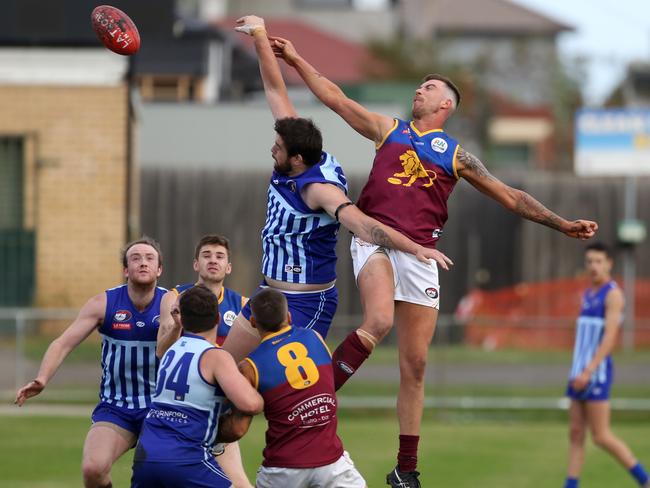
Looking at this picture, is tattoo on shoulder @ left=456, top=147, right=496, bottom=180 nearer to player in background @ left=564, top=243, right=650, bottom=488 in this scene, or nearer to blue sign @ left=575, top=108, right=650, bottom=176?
player in background @ left=564, top=243, right=650, bottom=488

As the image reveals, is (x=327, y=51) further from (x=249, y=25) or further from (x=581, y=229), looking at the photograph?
(x=581, y=229)

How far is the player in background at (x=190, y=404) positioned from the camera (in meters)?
8.08

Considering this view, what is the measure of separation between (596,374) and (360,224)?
5856 mm

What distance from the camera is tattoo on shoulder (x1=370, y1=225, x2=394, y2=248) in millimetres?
8602

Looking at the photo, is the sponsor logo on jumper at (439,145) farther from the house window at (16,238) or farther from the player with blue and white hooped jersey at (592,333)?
the house window at (16,238)

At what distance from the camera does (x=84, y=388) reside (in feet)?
63.7

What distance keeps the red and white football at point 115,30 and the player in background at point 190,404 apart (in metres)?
2.13

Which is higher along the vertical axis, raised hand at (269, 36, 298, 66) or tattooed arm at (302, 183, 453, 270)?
raised hand at (269, 36, 298, 66)

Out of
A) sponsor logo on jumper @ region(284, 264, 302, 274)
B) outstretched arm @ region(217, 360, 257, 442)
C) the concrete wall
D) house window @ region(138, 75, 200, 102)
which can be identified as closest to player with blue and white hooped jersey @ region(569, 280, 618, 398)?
sponsor logo on jumper @ region(284, 264, 302, 274)

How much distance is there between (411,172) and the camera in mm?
9086

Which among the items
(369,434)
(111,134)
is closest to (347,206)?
(369,434)

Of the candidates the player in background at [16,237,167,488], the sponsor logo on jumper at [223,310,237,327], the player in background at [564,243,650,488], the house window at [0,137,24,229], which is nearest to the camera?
the player in background at [16,237,167,488]

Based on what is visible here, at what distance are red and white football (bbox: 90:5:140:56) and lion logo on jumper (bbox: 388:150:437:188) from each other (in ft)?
6.85

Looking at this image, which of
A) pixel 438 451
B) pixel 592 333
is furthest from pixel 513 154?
pixel 592 333
